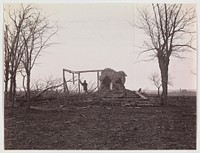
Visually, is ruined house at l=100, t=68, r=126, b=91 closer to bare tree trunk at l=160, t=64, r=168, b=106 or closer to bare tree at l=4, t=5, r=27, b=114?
bare tree trunk at l=160, t=64, r=168, b=106

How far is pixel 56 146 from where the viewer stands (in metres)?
1.98

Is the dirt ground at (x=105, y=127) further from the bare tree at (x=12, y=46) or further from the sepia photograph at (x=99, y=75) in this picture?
the bare tree at (x=12, y=46)

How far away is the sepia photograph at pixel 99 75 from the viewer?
199 cm

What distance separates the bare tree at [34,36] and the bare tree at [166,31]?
1.65ft

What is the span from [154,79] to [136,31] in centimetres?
28

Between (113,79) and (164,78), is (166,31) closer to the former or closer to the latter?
(164,78)

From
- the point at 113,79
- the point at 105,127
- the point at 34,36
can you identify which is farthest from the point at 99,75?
the point at 34,36

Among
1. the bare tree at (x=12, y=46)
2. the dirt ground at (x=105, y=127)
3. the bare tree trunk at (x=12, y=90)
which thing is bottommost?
the dirt ground at (x=105, y=127)

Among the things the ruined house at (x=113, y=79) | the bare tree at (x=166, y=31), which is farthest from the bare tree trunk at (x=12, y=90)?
the bare tree at (x=166, y=31)

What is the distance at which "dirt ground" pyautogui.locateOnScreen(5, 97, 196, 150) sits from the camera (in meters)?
1.98

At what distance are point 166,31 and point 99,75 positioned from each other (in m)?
0.44

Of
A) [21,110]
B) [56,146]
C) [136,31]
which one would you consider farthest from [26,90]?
[136,31]

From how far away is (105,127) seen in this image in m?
2.00

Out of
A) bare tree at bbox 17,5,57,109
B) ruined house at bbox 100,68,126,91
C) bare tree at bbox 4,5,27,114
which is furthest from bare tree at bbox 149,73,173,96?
bare tree at bbox 4,5,27,114
